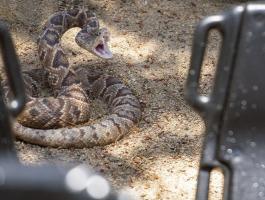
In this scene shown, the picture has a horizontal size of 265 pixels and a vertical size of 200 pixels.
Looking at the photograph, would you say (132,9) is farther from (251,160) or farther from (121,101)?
(251,160)

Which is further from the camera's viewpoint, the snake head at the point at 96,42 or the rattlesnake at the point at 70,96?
the snake head at the point at 96,42

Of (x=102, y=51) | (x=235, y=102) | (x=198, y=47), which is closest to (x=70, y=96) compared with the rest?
(x=102, y=51)

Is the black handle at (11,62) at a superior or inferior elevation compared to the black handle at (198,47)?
inferior

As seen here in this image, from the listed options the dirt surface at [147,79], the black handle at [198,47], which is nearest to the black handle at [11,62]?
the black handle at [198,47]

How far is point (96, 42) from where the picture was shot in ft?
15.5

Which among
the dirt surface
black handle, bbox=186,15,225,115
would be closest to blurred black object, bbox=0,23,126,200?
black handle, bbox=186,15,225,115

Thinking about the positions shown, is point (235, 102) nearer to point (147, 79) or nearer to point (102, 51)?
point (147, 79)

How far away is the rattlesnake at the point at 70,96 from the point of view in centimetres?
391

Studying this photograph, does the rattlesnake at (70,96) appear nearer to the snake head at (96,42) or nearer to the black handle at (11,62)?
the snake head at (96,42)

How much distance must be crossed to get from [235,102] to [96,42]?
283 cm

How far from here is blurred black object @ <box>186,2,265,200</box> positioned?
192 cm

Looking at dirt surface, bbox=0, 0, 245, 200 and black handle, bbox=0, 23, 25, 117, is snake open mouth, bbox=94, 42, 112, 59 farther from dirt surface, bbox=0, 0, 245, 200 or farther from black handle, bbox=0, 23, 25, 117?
black handle, bbox=0, 23, 25, 117

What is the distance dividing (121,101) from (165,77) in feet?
1.69

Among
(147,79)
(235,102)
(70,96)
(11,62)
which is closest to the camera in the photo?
(11,62)
